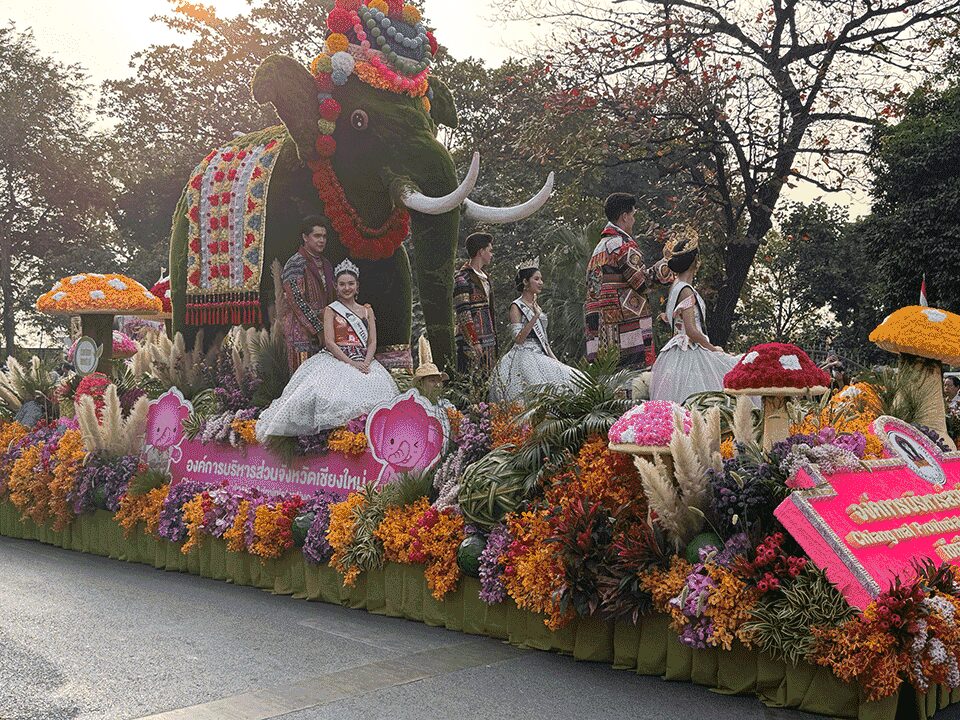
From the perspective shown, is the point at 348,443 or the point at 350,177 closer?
the point at 348,443

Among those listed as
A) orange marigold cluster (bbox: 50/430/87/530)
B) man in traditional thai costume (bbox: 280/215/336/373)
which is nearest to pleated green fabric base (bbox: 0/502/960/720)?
orange marigold cluster (bbox: 50/430/87/530)

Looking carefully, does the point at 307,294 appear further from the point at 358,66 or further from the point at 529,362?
the point at 358,66

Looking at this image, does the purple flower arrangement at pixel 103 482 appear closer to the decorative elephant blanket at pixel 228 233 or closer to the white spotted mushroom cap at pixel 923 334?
the decorative elephant blanket at pixel 228 233

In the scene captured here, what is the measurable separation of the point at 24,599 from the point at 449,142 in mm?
15782

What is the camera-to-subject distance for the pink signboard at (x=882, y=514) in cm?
449

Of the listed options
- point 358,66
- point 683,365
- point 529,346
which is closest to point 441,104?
point 358,66

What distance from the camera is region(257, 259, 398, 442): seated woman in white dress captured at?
7.39 meters

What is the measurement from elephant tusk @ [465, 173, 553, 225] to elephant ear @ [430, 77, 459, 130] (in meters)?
1.23

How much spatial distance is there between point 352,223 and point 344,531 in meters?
3.32

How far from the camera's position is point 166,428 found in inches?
352

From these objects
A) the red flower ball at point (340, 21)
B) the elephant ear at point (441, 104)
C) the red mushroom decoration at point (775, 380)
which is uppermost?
the red flower ball at point (340, 21)

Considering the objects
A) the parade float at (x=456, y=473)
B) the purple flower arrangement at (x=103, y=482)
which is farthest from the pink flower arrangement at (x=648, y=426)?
the purple flower arrangement at (x=103, y=482)

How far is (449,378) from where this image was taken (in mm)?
8555

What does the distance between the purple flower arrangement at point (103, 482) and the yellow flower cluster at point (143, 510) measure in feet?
0.45
